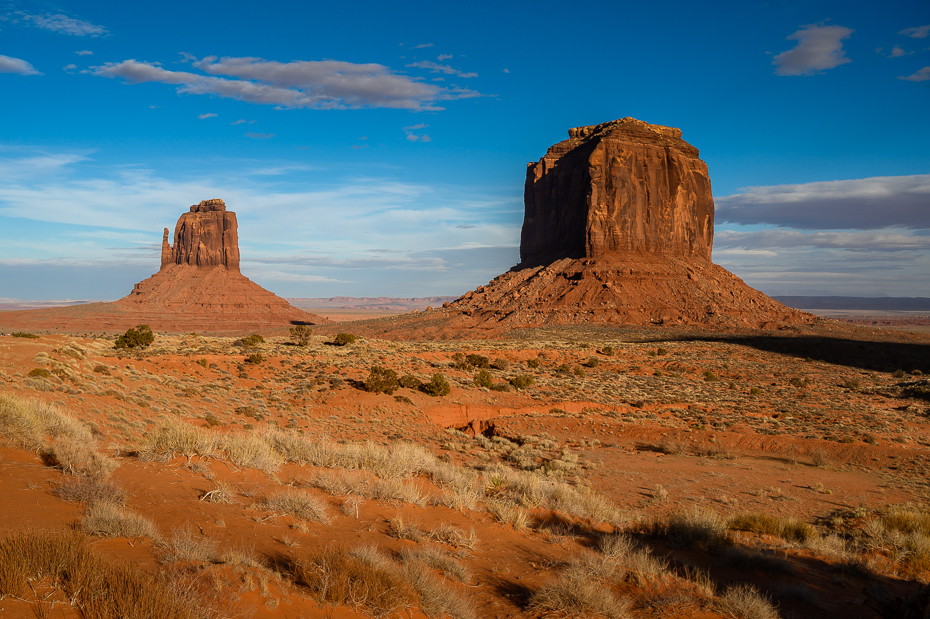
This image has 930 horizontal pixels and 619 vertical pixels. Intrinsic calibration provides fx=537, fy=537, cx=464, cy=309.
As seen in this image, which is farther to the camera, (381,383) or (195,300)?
(195,300)

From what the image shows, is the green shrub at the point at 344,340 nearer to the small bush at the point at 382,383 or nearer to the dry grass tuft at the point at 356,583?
the small bush at the point at 382,383

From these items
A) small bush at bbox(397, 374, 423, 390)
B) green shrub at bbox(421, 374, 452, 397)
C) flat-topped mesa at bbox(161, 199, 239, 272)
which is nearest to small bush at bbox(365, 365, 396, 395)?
small bush at bbox(397, 374, 423, 390)

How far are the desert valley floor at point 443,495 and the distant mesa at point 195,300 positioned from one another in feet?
242

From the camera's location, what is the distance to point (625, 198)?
8206 centimetres

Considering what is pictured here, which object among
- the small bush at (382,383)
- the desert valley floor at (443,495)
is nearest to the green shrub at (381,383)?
the small bush at (382,383)

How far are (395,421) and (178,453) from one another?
1133cm

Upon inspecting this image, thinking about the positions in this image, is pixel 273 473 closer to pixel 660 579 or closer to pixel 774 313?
pixel 660 579

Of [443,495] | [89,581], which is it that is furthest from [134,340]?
[89,581]

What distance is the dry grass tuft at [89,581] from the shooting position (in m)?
3.73

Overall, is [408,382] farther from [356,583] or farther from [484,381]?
[356,583]

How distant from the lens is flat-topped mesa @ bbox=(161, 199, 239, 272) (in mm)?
119188

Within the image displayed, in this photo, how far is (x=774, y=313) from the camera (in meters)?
70.4

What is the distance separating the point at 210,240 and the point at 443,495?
125 meters

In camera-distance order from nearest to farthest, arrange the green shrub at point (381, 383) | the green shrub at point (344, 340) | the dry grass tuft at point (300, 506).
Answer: the dry grass tuft at point (300, 506), the green shrub at point (381, 383), the green shrub at point (344, 340)
